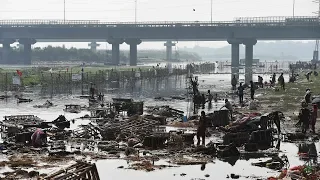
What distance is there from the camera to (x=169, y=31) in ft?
546

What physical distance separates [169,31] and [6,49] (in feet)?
173

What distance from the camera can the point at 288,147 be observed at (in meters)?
31.4

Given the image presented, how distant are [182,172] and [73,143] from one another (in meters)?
8.51

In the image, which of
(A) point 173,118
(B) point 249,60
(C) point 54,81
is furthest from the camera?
(B) point 249,60

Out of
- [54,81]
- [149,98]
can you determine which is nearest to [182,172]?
[149,98]

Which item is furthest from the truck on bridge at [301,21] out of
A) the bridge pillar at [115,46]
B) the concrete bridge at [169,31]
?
the bridge pillar at [115,46]

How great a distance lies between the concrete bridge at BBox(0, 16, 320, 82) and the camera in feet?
527

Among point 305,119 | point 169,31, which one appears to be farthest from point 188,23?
point 305,119

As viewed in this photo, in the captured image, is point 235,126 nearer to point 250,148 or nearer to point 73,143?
point 250,148

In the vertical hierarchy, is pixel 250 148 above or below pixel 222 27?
below

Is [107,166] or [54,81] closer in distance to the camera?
[107,166]

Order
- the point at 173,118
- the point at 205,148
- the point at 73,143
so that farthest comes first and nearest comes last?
the point at 173,118 → the point at 73,143 → the point at 205,148

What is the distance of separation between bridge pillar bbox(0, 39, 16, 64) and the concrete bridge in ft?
2.26

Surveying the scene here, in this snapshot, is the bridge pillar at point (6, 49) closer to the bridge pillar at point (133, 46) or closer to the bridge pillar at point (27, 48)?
the bridge pillar at point (27, 48)
